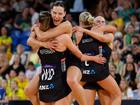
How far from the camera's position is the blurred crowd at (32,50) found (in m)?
12.2

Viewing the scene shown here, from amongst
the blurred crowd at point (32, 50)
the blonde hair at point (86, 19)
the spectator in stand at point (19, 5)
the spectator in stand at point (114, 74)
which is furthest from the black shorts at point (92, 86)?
the spectator in stand at point (19, 5)

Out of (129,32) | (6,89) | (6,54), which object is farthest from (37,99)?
(6,54)

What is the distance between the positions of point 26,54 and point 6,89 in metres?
1.77

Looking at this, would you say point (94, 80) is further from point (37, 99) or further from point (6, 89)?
point (6, 89)

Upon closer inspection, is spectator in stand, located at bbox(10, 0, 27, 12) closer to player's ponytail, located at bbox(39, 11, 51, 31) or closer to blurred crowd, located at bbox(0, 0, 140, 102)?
blurred crowd, located at bbox(0, 0, 140, 102)

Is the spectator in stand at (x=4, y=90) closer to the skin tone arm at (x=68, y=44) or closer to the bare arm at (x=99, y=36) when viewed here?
the bare arm at (x=99, y=36)

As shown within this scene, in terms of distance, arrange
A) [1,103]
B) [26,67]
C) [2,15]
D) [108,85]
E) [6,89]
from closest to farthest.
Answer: [108,85], [1,103], [6,89], [26,67], [2,15]

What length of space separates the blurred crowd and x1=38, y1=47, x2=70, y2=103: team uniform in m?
3.71

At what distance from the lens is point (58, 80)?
25.5 feet

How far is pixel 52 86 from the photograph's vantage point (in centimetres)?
775

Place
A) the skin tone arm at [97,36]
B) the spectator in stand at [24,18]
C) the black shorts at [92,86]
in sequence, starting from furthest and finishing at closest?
the spectator in stand at [24,18] → the black shorts at [92,86] → the skin tone arm at [97,36]

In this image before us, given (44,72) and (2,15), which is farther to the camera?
(2,15)

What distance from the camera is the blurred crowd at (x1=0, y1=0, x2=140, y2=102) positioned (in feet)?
40.0

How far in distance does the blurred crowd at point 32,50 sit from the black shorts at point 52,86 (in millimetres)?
3696
